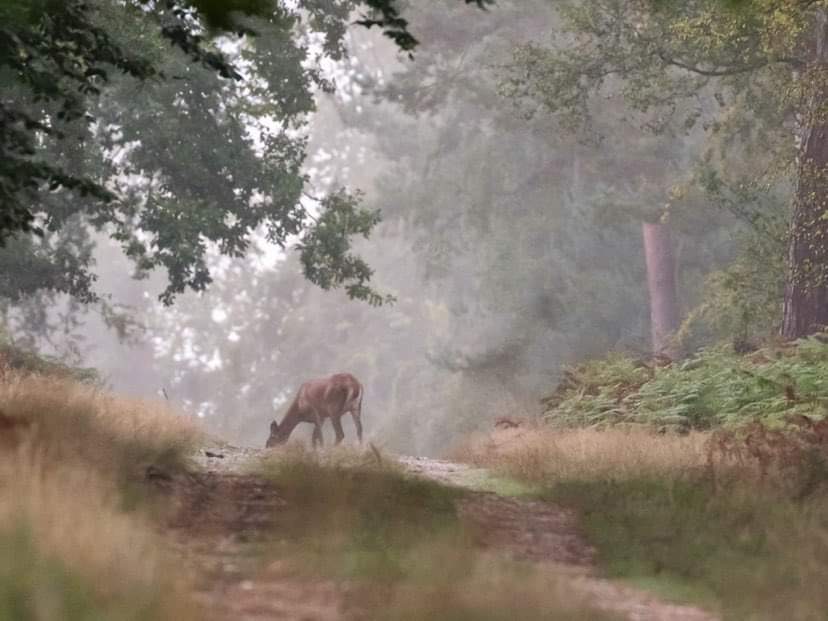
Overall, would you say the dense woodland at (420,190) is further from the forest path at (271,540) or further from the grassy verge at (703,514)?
the grassy verge at (703,514)

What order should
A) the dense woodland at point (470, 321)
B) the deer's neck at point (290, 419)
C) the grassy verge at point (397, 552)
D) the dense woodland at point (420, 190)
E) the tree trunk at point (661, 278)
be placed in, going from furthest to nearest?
the tree trunk at point (661, 278) < the deer's neck at point (290, 419) < the dense woodland at point (420, 190) < the dense woodland at point (470, 321) < the grassy verge at point (397, 552)

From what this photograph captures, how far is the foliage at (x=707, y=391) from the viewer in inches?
533

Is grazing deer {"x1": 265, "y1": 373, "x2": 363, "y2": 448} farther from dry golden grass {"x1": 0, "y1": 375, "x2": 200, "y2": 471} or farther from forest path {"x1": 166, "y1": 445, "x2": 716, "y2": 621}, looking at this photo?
forest path {"x1": 166, "y1": 445, "x2": 716, "y2": 621}

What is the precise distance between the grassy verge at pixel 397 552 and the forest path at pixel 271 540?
0.43ft

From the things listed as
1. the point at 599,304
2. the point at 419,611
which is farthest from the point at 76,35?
the point at 599,304

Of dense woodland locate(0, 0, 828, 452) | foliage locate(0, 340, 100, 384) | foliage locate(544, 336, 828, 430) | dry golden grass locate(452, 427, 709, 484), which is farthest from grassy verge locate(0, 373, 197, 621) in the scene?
foliage locate(0, 340, 100, 384)

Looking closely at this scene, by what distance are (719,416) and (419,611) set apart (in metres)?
9.74

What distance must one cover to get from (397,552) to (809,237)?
12397 mm

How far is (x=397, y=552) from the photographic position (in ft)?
21.7

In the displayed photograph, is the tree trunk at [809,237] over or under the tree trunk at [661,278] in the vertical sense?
under

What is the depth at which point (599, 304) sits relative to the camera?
121 ft

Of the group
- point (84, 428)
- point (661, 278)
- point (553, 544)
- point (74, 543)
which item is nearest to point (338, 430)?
point (84, 428)

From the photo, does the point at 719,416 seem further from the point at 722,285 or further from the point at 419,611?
the point at 419,611

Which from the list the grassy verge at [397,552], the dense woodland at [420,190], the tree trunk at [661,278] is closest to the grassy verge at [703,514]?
the grassy verge at [397,552]
